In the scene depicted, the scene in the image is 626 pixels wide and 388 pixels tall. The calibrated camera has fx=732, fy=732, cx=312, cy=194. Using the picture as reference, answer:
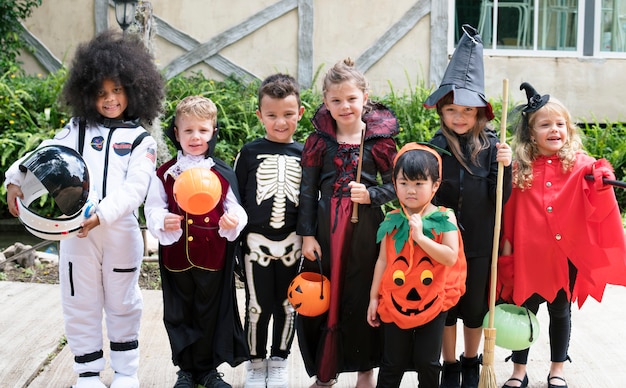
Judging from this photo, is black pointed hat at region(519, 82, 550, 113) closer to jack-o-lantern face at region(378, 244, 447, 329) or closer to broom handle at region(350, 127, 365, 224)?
broom handle at region(350, 127, 365, 224)

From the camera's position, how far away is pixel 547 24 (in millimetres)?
10203

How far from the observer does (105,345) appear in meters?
4.46

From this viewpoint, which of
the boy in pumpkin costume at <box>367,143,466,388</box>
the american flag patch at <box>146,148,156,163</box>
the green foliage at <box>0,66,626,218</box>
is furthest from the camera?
the green foliage at <box>0,66,626,218</box>

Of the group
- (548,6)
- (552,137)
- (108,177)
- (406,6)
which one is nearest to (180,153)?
(108,177)

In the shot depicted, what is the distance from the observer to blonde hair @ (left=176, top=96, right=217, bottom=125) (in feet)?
11.9

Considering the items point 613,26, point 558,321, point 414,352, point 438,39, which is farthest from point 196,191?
point 613,26

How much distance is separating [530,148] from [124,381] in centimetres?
241

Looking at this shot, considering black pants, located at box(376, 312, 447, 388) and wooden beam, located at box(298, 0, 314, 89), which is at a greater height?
wooden beam, located at box(298, 0, 314, 89)

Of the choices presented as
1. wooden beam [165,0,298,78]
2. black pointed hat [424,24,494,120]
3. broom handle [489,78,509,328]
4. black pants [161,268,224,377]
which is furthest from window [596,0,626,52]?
black pants [161,268,224,377]

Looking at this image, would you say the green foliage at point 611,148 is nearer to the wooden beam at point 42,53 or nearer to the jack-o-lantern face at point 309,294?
the jack-o-lantern face at point 309,294

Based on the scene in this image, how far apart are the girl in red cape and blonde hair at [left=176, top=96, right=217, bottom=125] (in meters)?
1.59

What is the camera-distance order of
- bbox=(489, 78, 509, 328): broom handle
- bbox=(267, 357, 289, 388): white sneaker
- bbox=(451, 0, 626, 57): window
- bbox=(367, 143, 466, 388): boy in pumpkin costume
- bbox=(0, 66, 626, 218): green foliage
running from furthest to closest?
bbox=(451, 0, 626, 57): window
bbox=(0, 66, 626, 218): green foliage
bbox=(267, 357, 289, 388): white sneaker
bbox=(489, 78, 509, 328): broom handle
bbox=(367, 143, 466, 388): boy in pumpkin costume

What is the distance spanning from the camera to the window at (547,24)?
10086 millimetres

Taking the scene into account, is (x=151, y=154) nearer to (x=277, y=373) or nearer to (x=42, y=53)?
(x=277, y=373)
